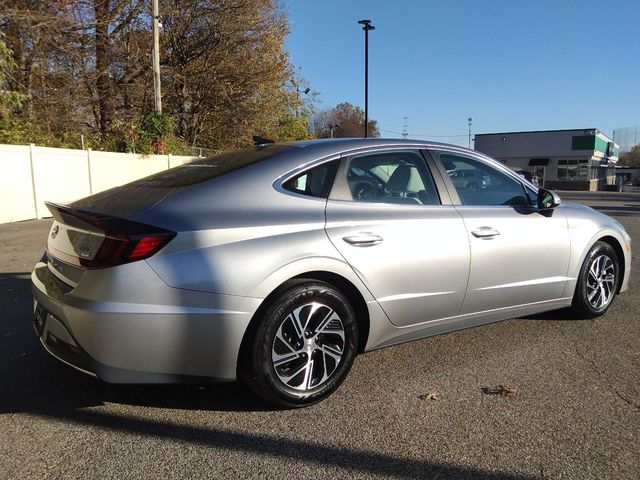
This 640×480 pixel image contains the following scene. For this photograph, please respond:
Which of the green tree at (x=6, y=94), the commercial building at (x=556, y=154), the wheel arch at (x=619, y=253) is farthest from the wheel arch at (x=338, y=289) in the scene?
the commercial building at (x=556, y=154)

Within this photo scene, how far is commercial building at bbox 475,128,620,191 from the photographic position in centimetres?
5053

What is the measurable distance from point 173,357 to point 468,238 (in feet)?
7.08

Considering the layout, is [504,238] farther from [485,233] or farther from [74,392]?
[74,392]

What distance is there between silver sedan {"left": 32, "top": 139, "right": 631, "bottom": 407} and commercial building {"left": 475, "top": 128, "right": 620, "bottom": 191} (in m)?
48.5

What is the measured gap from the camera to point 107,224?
2.79 m

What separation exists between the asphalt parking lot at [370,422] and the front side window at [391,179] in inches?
47.3

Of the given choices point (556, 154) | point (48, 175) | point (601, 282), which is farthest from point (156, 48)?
point (556, 154)

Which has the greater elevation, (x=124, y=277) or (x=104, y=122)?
(x=104, y=122)

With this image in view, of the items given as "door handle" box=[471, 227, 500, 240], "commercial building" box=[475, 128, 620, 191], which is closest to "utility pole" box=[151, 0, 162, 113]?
"door handle" box=[471, 227, 500, 240]

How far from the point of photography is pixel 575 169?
51.2 metres

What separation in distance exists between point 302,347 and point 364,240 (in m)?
0.75

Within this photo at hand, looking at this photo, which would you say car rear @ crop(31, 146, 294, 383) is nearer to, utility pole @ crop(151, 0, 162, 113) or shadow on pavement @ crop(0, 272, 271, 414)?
shadow on pavement @ crop(0, 272, 271, 414)

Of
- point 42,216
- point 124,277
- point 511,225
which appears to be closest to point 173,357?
point 124,277

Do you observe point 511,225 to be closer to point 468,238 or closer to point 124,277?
point 468,238
